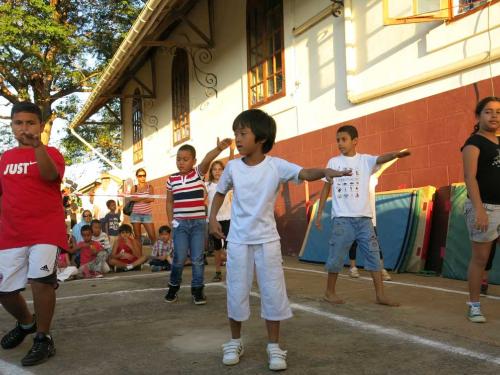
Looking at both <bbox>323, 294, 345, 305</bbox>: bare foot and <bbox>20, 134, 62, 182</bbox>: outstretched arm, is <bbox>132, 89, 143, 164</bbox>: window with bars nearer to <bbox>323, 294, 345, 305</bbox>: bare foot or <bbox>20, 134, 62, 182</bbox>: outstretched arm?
<bbox>323, 294, 345, 305</bbox>: bare foot

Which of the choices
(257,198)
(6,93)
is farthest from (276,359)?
(6,93)

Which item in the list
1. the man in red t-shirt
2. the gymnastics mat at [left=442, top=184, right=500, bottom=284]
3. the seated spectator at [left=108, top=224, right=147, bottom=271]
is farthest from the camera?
the seated spectator at [left=108, top=224, right=147, bottom=271]

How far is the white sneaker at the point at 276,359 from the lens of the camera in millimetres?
2980

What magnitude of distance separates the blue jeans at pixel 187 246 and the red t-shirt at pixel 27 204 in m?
1.62

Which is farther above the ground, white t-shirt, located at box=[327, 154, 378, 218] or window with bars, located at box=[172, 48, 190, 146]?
window with bars, located at box=[172, 48, 190, 146]

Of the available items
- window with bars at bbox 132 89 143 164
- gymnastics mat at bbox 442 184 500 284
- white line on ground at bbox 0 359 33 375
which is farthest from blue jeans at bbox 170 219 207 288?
window with bars at bbox 132 89 143 164

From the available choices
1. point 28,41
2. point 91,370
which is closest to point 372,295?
point 91,370

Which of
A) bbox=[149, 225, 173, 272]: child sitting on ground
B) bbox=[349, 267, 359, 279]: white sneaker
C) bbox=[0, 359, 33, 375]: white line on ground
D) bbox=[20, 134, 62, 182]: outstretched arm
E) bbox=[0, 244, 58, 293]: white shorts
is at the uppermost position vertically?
bbox=[20, 134, 62, 182]: outstretched arm

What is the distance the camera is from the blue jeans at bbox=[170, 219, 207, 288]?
512 cm

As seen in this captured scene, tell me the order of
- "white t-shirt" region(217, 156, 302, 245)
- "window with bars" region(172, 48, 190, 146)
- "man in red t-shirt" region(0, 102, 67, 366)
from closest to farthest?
"white t-shirt" region(217, 156, 302, 245), "man in red t-shirt" region(0, 102, 67, 366), "window with bars" region(172, 48, 190, 146)

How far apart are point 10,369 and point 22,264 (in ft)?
2.22

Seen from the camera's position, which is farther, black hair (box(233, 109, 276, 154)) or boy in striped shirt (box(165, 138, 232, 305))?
boy in striped shirt (box(165, 138, 232, 305))

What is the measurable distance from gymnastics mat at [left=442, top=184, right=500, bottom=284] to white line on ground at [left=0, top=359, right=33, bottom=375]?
15.4ft

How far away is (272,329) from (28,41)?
16.4 m
